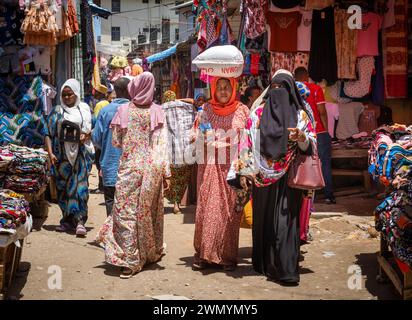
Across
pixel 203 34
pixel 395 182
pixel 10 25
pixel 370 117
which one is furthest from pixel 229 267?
pixel 203 34

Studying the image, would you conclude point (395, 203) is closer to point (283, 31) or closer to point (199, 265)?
point (199, 265)

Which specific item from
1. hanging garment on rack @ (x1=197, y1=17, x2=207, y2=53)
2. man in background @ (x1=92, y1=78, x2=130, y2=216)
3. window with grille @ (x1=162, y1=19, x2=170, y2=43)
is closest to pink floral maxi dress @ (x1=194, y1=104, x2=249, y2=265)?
man in background @ (x1=92, y1=78, x2=130, y2=216)

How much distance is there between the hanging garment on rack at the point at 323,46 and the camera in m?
9.12

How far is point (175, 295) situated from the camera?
4.82 m

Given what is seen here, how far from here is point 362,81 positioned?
30.1 feet

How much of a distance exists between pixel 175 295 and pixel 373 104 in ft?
18.8

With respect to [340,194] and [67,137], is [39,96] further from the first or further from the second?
[340,194]

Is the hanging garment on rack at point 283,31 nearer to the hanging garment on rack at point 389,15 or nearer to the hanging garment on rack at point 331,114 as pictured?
the hanging garment on rack at point 331,114

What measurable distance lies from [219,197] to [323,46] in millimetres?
4515

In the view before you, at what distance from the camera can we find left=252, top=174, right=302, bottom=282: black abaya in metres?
5.13

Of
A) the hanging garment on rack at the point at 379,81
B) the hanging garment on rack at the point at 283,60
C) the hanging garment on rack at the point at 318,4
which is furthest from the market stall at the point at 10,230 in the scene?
the hanging garment on rack at the point at 379,81

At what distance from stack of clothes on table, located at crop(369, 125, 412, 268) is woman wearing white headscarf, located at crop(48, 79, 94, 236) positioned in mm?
3471
